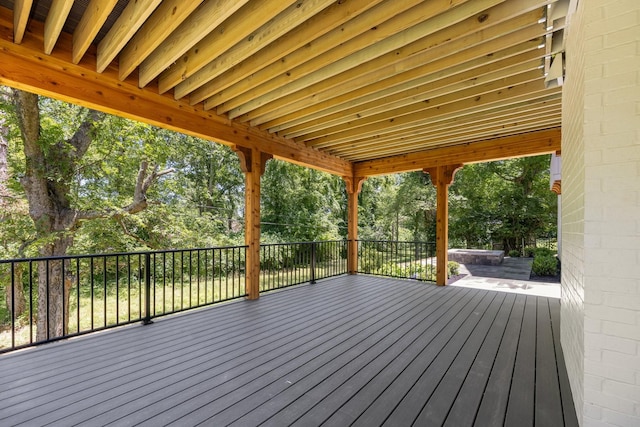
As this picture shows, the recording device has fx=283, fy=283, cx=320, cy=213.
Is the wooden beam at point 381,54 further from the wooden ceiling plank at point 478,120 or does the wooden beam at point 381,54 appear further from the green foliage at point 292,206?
the green foliage at point 292,206

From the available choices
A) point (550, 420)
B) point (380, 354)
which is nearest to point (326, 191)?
point (380, 354)

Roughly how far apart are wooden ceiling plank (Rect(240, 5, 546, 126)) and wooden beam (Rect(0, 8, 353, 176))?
0.85 metres

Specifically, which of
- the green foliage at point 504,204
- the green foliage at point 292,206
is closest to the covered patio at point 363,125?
the green foliage at point 292,206

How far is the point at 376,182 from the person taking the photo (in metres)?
16.6

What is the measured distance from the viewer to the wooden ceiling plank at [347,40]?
1936 millimetres

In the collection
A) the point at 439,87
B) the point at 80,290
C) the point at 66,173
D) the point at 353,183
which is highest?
the point at 439,87

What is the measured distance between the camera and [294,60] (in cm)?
258

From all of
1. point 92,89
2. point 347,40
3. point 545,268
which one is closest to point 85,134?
point 92,89

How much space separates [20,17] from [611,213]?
3.91 meters

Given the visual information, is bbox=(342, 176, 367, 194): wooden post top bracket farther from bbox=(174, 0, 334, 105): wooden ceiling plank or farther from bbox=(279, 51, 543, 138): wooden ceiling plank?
bbox=(174, 0, 334, 105): wooden ceiling plank

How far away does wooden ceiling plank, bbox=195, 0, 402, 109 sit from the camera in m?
1.95

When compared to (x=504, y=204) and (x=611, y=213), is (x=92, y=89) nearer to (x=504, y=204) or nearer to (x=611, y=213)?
(x=611, y=213)

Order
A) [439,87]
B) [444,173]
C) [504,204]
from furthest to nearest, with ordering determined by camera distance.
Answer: [504,204] → [444,173] → [439,87]

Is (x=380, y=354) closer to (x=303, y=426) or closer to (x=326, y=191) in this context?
(x=303, y=426)
